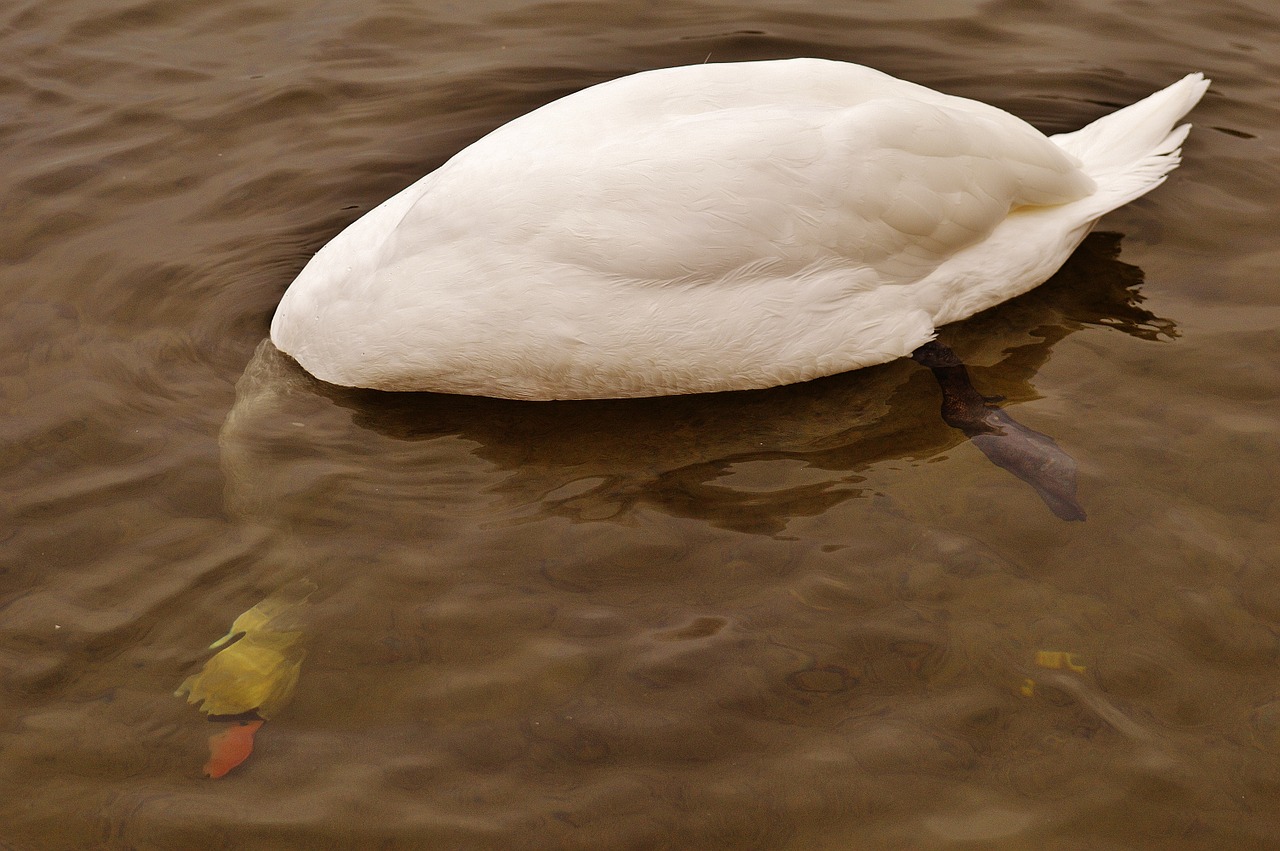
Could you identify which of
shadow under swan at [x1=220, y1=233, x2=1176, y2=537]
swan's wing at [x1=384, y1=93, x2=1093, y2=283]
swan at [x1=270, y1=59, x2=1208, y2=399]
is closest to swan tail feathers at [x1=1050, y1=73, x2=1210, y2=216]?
swan at [x1=270, y1=59, x2=1208, y2=399]

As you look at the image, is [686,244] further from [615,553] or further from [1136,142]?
[1136,142]

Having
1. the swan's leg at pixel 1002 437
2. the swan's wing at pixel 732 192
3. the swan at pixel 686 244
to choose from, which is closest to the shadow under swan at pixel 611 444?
the swan's leg at pixel 1002 437

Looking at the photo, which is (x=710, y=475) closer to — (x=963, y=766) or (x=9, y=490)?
(x=963, y=766)

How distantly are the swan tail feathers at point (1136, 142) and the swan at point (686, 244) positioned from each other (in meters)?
0.37

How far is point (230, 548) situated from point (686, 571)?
163 cm

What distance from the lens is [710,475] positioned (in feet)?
16.2

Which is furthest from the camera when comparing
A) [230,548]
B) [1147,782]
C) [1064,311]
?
[1064,311]

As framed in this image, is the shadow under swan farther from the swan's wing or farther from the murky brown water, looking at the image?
the swan's wing

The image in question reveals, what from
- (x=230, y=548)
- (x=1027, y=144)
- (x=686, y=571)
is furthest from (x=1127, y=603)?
(x=230, y=548)

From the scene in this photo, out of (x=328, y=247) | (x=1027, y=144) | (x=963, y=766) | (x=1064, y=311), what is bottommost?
(x=963, y=766)

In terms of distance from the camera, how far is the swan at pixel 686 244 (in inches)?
185

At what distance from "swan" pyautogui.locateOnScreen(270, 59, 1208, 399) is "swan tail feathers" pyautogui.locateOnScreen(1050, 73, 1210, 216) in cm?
37

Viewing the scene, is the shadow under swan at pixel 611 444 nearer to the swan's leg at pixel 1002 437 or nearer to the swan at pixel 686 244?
the swan's leg at pixel 1002 437

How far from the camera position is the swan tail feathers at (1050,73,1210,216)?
18.2 feet
